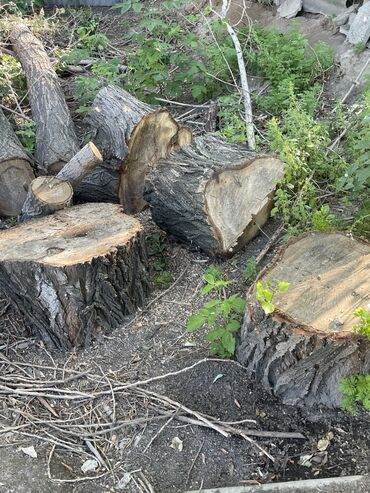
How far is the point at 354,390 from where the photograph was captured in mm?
2801

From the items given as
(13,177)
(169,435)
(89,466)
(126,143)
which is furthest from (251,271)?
(13,177)

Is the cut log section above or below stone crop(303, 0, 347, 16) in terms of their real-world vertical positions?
below

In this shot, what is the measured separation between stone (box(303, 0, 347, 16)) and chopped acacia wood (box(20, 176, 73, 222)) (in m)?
3.71

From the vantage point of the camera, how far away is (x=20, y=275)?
125 inches

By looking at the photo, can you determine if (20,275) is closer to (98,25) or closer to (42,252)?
(42,252)

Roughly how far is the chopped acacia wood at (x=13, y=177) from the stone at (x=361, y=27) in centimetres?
319

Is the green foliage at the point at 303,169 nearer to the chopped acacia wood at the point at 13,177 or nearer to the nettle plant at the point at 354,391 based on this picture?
the nettle plant at the point at 354,391

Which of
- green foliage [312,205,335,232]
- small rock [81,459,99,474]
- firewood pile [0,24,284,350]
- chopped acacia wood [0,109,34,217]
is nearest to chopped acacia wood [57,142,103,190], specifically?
firewood pile [0,24,284,350]

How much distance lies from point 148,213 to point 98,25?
3.92 meters

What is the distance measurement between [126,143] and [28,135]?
125 cm

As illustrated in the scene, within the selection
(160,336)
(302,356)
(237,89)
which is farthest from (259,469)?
(237,89)

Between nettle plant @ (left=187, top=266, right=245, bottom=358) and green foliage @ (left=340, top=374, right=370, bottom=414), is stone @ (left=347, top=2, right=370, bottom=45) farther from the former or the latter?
green foliage @ (left=340, top=374, right=370, bottom=414)

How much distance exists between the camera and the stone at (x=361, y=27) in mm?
5598

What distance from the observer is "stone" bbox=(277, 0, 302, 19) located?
637 cm
